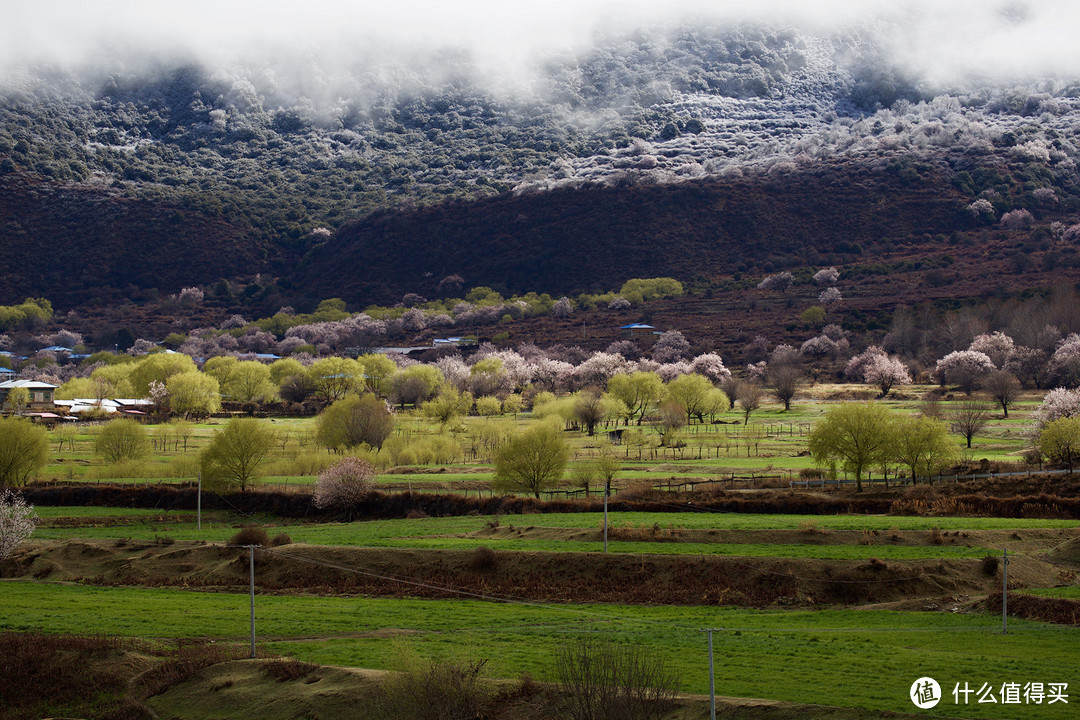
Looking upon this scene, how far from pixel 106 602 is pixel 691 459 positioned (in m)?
43.1

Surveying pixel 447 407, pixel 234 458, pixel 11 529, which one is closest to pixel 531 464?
pixel 234 458

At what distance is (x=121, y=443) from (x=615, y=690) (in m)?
62.7

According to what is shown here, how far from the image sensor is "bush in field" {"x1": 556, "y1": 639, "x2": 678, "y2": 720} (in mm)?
22594

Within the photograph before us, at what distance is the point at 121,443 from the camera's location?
2990 inches

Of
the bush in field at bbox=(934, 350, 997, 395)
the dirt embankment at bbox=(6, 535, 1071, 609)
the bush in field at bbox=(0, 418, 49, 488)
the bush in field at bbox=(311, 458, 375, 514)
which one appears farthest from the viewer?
the bush in field at bbox=(934, 350, 997, 395)

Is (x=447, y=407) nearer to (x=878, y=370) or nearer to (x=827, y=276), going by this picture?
(x=878, y=370)

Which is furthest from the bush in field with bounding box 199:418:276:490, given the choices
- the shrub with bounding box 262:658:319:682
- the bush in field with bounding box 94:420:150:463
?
the shrub with bounding box 262:658:319:682

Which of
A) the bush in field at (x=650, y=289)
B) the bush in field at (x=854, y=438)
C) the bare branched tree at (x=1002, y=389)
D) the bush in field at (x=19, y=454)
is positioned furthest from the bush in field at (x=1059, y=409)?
the bush in field at (x=650, y=289)

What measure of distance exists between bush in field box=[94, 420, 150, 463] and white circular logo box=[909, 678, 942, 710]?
64660 millimetres

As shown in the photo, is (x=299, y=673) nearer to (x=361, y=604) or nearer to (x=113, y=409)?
(x=361, y=604)

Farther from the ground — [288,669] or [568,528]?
[568,528]

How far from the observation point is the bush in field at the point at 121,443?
75500 millimetres

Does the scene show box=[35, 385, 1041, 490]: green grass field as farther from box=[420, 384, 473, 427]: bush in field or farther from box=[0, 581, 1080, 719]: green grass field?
box=[0, 581, 1080, 719]: green grass field

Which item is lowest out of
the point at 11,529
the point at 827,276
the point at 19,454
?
the point at 11,529
